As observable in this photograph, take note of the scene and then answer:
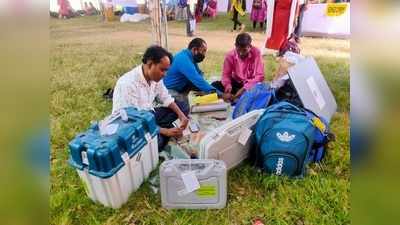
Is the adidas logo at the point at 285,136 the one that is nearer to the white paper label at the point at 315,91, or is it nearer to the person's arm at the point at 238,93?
the white paper label at the point at 315,91

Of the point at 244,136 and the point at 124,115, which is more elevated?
the point at 124,115

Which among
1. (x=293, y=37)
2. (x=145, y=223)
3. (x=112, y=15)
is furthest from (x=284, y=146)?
(x=112, y=15)

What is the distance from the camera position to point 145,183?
66.0 inches

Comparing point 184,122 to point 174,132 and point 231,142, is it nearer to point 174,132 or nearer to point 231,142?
point 174,132

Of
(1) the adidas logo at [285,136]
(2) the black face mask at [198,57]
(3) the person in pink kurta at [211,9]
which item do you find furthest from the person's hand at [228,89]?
(3) the person in pink kurta at [211,9]

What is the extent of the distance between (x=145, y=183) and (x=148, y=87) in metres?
0.48

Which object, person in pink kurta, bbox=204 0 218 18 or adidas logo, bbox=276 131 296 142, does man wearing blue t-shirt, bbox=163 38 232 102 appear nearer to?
person in pink kurta, bbox=204 0 218 18

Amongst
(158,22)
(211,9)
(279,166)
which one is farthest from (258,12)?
(279,166)

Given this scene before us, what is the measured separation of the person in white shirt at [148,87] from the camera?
5.60ft

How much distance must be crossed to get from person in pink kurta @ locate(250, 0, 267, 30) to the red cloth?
A: 0.35 ft

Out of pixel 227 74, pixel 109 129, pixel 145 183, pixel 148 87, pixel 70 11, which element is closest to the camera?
pixel 70 11
